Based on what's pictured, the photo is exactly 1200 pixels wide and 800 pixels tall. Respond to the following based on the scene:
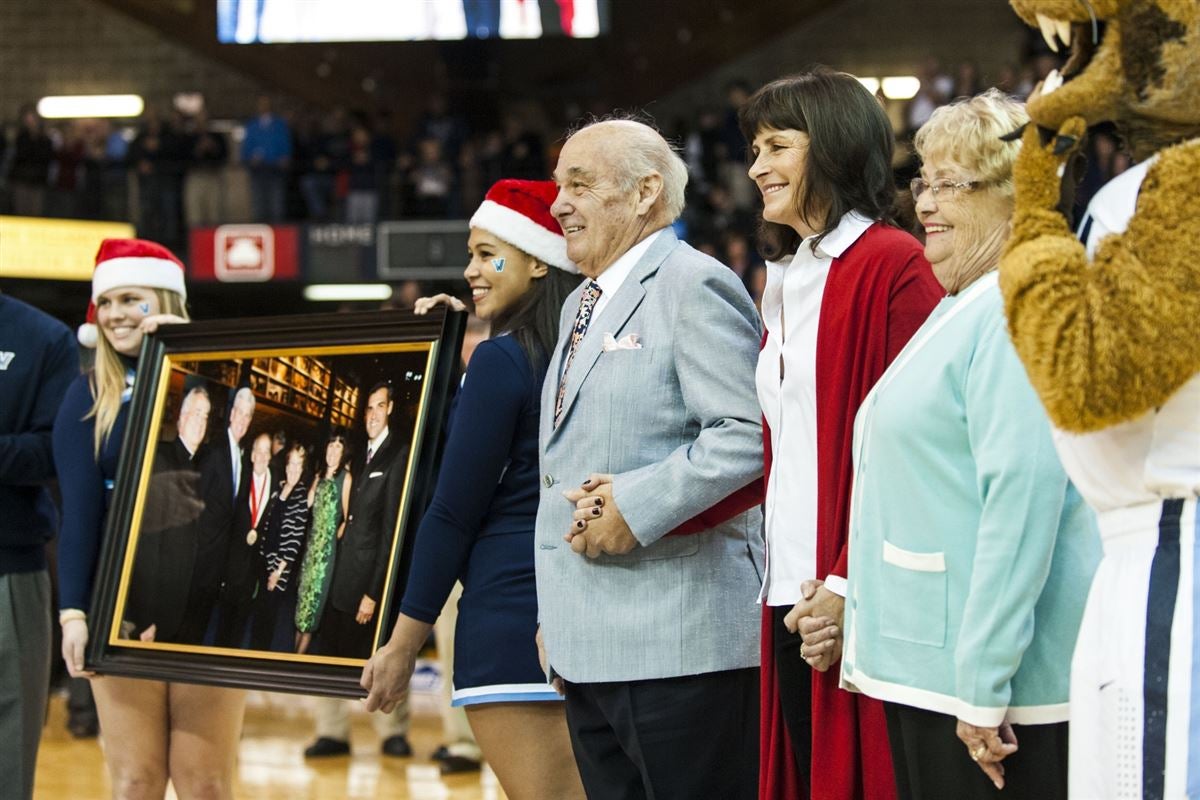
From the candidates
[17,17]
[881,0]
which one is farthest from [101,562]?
[17,17]

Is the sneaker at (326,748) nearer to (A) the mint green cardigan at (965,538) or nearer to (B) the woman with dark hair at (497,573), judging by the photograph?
(B) the woman with dark hair at (497,573)

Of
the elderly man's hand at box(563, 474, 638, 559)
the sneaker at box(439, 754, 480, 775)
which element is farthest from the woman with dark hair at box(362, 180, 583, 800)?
the sneaker at box(439, 754, 480, 775)

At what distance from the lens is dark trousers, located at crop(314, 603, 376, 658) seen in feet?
9.93

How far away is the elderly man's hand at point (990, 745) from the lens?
1.83 m

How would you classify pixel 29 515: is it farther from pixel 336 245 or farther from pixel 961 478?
pixel 336 245

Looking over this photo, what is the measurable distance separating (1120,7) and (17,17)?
21.7 metres

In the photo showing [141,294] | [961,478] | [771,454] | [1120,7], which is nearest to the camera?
[1120,7]

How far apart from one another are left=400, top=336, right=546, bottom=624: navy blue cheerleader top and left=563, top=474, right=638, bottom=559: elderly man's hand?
1.09 ft

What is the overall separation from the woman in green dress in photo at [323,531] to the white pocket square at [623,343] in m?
0.88

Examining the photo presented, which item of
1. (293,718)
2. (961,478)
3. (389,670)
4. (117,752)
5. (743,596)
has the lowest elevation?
(293,718)

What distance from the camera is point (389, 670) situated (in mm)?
2879

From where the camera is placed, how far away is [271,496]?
327cm

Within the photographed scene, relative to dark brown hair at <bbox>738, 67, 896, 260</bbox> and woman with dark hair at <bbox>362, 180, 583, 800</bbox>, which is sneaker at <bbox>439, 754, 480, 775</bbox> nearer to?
woman with dark hair at <bbox>362, 180, 583, 800</bbox>

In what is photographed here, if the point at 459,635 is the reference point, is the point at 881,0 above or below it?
above
